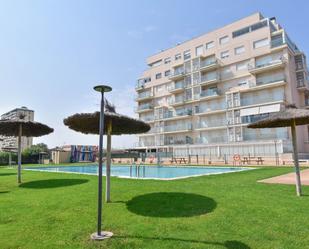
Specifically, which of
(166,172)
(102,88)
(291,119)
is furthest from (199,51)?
(102,88)

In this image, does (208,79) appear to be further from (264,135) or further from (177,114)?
(264,135)

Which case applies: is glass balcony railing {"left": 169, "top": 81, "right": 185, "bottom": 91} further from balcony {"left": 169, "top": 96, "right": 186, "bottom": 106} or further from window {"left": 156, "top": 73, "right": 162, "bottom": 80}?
window {"left": 156, "top": 73, "right": 162, "bottom": 80}

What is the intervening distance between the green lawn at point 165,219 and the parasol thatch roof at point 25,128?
194 inches

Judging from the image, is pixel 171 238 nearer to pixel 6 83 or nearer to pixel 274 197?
pixel 274 197

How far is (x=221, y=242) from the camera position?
462cm

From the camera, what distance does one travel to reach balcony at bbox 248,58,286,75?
3456 centimetres

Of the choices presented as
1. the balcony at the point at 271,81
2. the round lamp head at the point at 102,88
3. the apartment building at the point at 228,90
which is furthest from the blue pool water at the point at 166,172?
the balcony at the point at 271,81

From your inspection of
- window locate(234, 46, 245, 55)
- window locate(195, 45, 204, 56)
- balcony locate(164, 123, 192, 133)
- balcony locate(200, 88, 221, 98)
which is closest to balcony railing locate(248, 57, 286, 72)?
window locate(234, 46, 245, 55)

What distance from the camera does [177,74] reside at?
48.5 m

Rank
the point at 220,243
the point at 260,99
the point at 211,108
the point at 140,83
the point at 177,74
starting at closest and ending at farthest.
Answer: the point at 220,243, the point at 260,99, the point at 211,108, the point at 177,74, the point at 140,83

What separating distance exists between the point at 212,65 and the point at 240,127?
38.7ft

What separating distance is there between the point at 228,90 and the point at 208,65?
5.64m

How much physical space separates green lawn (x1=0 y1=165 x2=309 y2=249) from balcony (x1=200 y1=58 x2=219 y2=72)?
35638 mm

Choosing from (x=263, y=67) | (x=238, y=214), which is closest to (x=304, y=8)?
(x=263, y=67)
